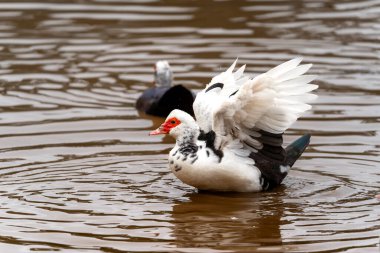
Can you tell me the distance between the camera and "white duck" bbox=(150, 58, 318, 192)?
9016mm

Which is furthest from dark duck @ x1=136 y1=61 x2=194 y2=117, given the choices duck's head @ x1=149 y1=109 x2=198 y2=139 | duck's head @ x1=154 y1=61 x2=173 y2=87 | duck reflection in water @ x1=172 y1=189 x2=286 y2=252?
duck reflection in water @ x1=172 y1=189 x2=286 y2=252

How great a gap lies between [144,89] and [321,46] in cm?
320

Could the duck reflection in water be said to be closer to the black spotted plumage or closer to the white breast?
the white breast

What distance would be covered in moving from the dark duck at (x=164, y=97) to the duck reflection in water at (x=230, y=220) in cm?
281

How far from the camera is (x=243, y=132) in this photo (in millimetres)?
9391

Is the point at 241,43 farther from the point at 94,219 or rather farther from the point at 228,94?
the point at 94,219

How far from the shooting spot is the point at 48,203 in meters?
9.02

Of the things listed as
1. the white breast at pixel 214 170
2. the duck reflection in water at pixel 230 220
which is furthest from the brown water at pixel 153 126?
the white breast at pixel 214 170

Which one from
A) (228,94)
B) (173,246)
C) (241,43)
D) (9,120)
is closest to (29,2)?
(241,43)

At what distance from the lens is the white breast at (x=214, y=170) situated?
919 centimetres

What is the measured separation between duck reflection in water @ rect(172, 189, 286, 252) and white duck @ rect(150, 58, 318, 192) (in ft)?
0.46

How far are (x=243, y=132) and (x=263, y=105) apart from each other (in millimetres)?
439

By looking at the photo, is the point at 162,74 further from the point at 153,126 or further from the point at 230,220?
the point at 230,220

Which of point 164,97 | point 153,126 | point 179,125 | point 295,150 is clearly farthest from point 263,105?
point 164,97
